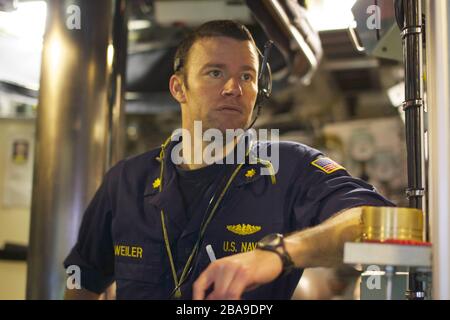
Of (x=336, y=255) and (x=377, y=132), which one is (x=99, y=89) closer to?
(x=336, y=255)

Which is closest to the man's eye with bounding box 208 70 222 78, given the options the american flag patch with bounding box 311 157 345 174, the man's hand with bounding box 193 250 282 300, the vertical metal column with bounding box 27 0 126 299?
the american flag patch with bounding box 311 157 345 174

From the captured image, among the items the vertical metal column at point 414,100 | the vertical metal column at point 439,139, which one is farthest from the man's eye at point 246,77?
the vertical metal column at point 439,139

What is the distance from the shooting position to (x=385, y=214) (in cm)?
102

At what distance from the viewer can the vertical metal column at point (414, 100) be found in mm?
1242

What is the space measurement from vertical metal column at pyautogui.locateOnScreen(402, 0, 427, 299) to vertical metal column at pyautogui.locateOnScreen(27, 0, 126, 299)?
1.06 m

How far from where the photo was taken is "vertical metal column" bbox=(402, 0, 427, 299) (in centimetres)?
124

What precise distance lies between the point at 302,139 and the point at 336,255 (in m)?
3.26

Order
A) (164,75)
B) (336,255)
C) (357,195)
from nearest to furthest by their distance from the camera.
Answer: (336,255)
(357,195)
(164,75)

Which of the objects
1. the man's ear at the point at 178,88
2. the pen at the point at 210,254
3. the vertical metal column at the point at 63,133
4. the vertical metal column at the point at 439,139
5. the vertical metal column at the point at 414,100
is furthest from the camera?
the vertical metal column at the point at 63,133

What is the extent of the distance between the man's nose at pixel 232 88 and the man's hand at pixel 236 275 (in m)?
0.46

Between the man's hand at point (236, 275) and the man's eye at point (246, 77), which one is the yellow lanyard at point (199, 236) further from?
the man's hand at point (236, 275)

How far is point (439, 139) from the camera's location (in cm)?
98

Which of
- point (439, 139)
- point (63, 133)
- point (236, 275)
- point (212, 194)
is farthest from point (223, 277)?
point (63, 133)

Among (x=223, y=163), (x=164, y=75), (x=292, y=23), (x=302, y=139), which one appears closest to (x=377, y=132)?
(x=302, y=139)
